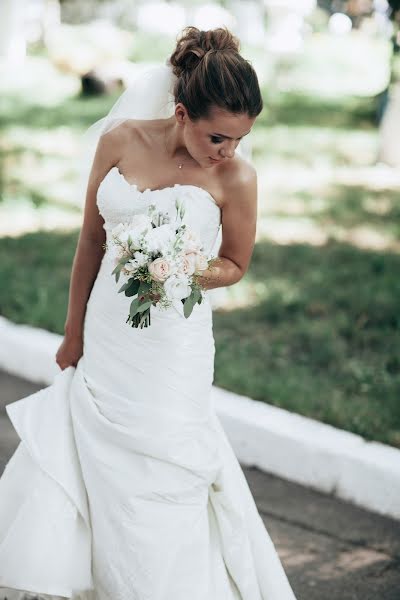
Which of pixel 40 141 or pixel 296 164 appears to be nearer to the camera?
pixel 296 164

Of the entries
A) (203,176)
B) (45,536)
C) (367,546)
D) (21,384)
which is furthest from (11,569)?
(21,384)

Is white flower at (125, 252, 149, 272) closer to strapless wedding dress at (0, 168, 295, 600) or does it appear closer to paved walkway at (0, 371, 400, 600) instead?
strapless wedding dress at (0, 168, 295, 600)

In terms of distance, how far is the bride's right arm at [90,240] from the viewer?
3012 mm

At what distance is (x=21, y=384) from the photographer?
541 centimetres

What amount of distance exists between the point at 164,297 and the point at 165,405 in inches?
20.5

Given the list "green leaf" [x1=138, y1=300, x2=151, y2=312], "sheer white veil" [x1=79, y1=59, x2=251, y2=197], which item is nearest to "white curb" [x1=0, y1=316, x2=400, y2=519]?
"sheer white veil" [x1=79, y1=59, x2=251, y2=197]

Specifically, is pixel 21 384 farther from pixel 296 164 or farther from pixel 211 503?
pixel 296 164

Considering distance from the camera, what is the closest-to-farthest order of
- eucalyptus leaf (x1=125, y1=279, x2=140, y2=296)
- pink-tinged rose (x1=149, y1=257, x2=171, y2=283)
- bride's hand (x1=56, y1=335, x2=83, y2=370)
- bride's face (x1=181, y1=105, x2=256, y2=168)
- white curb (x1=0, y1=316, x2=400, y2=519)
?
1. pink-tinged rose (x1=149, y1=257, x2=171, y2=283)
2. eucalyptus leaf (x1=125, y1=279, x2=140, y2=296)
3. bride's face (x1=181, y1=105, x2=256, y2=168)
4. bride's hand (x1=56, y1=335, x2=83, y2=370)
5. white curb (x1=0, y1=316, x2=400, y2=519)

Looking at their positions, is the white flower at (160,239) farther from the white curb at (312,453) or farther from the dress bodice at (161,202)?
the white curb at (312,453)

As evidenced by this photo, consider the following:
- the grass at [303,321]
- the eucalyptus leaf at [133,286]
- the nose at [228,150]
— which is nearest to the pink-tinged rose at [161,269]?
the eucalyptus leaf at [133,286]

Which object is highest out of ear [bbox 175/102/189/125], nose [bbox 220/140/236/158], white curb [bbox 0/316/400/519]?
ear [bbox 175/102/189/125]

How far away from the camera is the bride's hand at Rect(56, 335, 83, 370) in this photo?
10.8 ft

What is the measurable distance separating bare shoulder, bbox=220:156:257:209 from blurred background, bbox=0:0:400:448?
966mm

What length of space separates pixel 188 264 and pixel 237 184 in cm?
50
